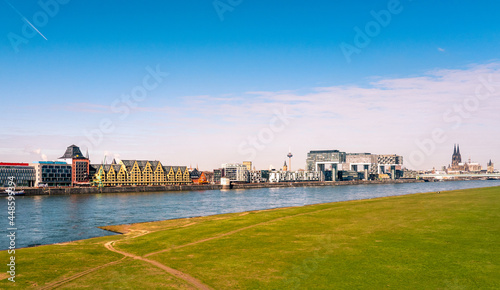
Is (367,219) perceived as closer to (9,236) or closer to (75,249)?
(75,249)

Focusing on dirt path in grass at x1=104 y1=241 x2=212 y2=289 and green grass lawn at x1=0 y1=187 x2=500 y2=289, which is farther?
green grass lawn at x1=0 y1=187 x2=500 y2=289

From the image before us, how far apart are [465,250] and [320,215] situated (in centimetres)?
2175

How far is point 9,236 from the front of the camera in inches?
2096

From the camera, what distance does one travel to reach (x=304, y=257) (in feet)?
85.7

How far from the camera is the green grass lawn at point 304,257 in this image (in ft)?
69.6

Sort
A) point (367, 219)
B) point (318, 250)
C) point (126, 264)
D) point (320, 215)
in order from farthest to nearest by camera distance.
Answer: point (320, 215), point (367, 219), point (318, 250), point (126, 264)

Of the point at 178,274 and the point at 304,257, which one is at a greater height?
the point at 304,257

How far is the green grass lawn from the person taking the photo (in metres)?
21.2

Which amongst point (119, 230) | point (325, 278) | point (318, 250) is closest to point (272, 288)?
point (325, 278)

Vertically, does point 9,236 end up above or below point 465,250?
below

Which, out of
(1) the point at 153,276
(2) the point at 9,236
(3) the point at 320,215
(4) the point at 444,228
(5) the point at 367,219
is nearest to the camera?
(1) the point at 153,276

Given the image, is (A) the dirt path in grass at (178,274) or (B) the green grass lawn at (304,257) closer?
(A) the dirt path in grass at (178,274)

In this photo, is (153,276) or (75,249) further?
(75,249)

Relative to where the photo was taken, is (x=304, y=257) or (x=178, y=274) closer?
(x=178, y=274)
